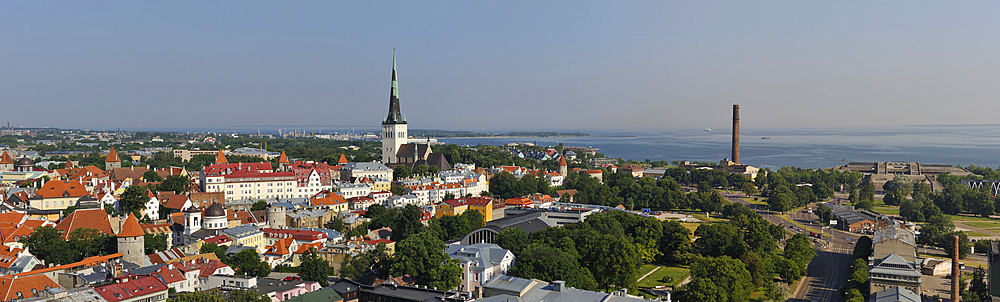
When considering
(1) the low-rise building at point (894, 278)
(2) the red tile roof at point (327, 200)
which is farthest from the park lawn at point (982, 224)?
(2) the red tile roof at point (327, 200)

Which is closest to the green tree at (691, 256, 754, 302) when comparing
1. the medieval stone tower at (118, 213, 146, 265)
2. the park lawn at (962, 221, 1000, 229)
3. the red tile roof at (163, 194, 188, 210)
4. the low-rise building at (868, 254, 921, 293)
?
the low-rise building at (868, 254, 921, 293)

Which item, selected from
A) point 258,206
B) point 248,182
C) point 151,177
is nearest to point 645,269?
point 258,206

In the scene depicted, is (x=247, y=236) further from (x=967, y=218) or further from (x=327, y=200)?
(x=967, y=218)

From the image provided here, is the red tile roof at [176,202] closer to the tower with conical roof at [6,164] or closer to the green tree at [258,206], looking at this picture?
the green tree at [258,206]

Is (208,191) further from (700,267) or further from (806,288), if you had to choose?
(806,288)

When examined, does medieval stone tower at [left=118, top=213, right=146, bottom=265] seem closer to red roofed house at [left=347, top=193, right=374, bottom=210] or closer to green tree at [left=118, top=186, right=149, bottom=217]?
green tree at [left=118, top=186, right=149, bottom=217]

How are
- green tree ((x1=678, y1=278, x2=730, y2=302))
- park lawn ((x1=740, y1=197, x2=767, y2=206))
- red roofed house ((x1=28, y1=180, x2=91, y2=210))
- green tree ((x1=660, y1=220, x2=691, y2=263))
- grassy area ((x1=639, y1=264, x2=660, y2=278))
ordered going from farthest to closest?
park lawn ((x1=740, y1=197, x2=767, y2=206)) → green tree ((x1=660, y1=220, x2=691, y2=263)) → red roofed house ((x1=28, y1=180, x2=91, y2=210)) → grassy area ((x1=639, y1=264, x2=660, y2=278)) → green tree ((x1=678, y1=278, x2=730, y2=302))

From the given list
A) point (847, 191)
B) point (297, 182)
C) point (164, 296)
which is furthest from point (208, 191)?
point (847, 191)
